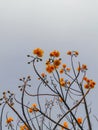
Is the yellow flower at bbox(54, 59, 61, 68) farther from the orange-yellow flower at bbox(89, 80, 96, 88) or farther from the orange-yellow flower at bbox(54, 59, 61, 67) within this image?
the orange-yellow flower at bbox(89, 80, 96, 88)

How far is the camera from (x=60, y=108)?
22.7 feet

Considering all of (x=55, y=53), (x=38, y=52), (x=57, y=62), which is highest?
(x=55, y=53)

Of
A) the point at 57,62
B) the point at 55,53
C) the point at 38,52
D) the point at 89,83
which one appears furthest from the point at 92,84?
the point at 38,52

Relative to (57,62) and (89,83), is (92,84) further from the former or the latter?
(57,62)

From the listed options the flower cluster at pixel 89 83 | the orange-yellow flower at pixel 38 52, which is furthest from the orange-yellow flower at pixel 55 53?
the flower cluster at pixel 89 83

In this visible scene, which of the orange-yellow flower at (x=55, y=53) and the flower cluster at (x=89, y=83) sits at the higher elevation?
the orange-yellow flower at (x=55, y=53)

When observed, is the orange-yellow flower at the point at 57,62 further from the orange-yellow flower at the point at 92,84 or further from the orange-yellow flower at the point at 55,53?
the orange-yellow flower at the point at 92,84

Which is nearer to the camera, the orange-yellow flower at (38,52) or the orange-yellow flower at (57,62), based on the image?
the orange-yellow flower at (38,52)

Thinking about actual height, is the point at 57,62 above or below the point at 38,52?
above

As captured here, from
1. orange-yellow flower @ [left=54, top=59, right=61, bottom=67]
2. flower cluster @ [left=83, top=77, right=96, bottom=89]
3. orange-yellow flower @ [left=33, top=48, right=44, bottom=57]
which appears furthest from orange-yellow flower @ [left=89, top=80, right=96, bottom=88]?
orange-yellow flower @ [left=33, top=48, right=44, bottom=57]

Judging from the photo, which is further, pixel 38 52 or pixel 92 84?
pixel 92 84

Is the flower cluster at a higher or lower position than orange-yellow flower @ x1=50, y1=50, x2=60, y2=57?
lower

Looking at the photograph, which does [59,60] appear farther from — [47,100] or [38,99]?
[47,100]

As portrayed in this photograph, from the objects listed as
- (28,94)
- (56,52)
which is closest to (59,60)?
(56,52)
